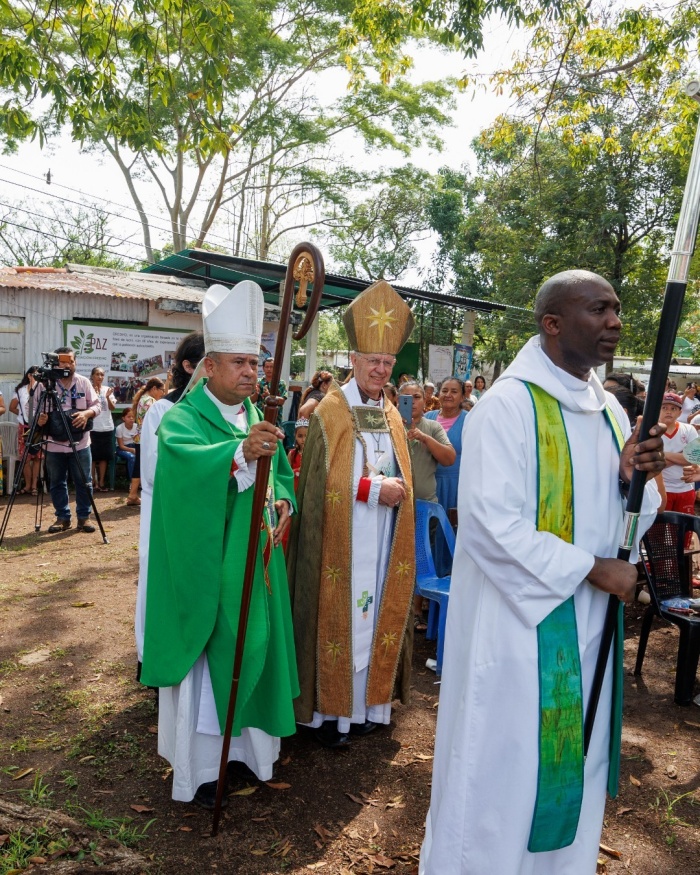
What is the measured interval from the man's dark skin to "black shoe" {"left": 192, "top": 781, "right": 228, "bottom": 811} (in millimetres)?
2071

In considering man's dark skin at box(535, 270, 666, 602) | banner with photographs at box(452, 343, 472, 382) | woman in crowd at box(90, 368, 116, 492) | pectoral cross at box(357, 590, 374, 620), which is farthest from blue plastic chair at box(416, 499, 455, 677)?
banner with photographs at box(452, 343, 472, 382)

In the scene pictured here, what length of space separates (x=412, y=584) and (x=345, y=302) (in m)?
12.1

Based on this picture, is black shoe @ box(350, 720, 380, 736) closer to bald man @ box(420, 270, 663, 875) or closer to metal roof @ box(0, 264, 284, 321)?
bald man @ box(420, 270, 663, 875)

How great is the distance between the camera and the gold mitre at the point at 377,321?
13.2ft

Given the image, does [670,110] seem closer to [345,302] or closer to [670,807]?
[345,302]

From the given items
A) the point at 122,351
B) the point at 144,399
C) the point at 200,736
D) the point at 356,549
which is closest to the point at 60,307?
the point at 122,351

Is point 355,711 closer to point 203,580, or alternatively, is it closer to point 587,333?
point 203,580

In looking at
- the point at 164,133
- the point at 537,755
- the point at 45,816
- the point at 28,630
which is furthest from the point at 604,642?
the point at 164,133

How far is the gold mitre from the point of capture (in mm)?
4031

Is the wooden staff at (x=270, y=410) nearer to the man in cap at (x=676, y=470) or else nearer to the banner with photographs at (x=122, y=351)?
the man in cap at (x=676, y=470)

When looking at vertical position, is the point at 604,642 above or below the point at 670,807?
above

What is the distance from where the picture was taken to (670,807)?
3.45 m

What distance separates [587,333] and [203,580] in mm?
1883

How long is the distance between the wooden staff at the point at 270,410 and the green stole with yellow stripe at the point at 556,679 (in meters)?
0.89
